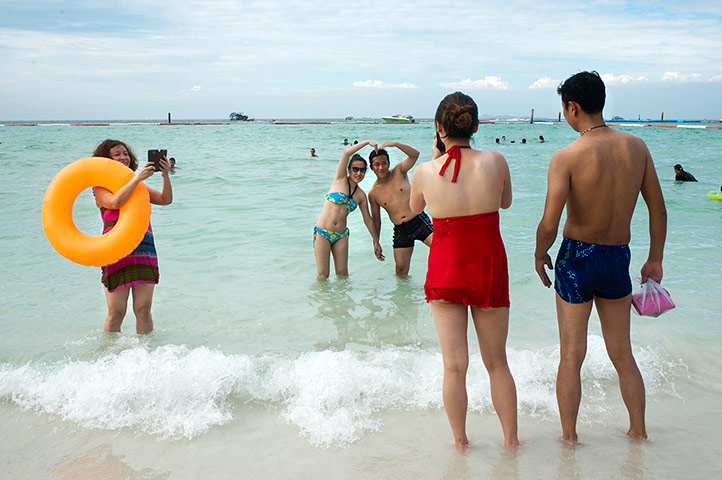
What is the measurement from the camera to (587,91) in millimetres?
2566

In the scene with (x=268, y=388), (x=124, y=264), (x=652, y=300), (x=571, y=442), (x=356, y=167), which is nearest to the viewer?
(x=652, y=300)

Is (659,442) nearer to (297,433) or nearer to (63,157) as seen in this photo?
(297,433)

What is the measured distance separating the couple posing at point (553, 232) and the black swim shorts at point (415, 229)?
3.32m

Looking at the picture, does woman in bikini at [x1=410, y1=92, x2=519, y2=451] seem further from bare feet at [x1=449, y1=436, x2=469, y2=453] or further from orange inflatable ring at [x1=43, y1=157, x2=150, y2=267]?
orange inflatable ring at [x1=43, y1=157, x2=150, y2=267]

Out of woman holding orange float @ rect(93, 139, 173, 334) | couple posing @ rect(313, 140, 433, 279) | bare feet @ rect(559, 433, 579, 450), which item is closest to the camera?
bare feet @ rect(559, 433, 579, 450)

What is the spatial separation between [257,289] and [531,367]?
3355 mm

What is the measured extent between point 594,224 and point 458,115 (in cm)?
85

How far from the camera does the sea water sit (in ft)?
9.44

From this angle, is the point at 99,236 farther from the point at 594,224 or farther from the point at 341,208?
the point at 594,224

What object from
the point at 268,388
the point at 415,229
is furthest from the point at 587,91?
the point at 415,229

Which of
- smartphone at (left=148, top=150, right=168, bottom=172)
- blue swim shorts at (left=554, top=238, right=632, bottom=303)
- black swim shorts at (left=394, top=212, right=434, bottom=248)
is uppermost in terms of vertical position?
smartphone at (left=148, top=150, right=168, bottom=172)

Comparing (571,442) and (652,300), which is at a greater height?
(652,300)

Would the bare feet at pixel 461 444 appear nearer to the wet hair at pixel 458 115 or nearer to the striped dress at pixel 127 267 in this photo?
the wet hair at pixel 458 115

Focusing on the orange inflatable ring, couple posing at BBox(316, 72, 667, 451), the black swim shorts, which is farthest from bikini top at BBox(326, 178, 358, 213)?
couple posing at BBox(316, 72, 667, 451)
